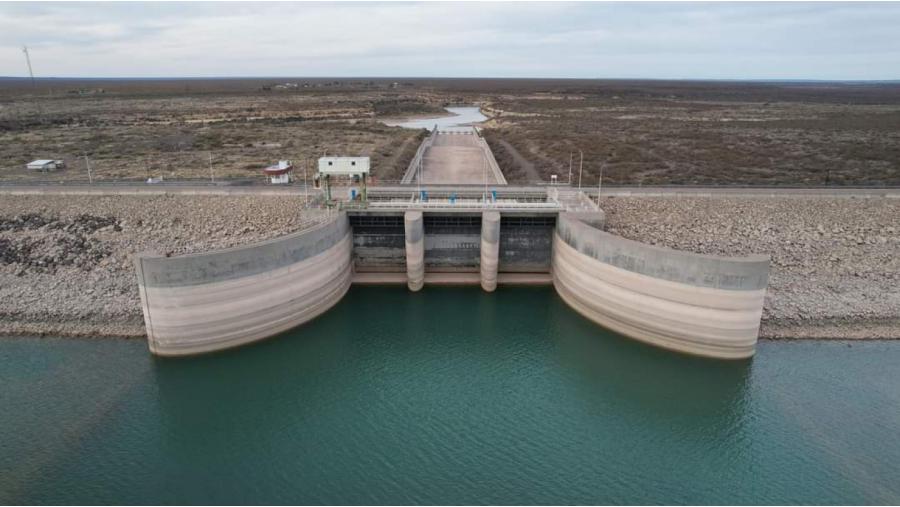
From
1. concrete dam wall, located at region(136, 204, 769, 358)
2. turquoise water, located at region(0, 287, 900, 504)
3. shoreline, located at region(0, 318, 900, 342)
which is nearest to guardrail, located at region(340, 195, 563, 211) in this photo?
concrete dam wall, located at region(136, 204, 769, 358)

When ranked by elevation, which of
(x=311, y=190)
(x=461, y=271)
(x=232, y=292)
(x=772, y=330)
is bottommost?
(x=772, y=330)

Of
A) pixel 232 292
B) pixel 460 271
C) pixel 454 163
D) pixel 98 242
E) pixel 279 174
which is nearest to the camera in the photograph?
pixel 232 292

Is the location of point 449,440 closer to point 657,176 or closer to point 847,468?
point 847,468

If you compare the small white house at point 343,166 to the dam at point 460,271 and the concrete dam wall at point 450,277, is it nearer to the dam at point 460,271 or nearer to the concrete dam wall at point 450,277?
the dam at point 460,271

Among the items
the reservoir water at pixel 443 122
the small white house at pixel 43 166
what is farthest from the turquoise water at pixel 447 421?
the reservoir water at pixel 443 122

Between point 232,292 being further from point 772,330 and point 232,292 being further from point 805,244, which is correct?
point 805,244

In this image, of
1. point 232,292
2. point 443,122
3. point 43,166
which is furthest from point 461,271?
point 443,122

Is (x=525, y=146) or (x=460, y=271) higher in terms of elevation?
(x=525, y=146)
